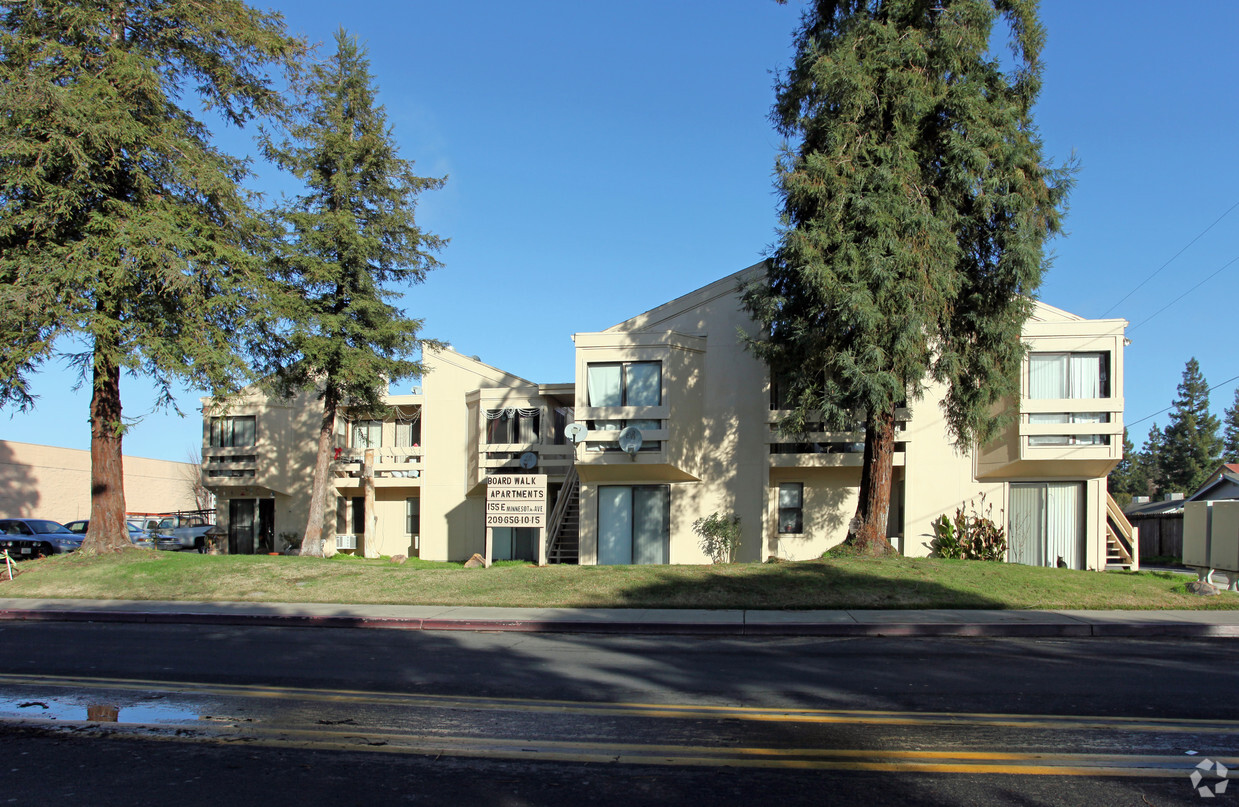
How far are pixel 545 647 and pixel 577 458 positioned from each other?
1129 centimetres

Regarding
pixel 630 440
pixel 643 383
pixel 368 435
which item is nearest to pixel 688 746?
pixel 630 440

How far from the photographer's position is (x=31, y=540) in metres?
28.3

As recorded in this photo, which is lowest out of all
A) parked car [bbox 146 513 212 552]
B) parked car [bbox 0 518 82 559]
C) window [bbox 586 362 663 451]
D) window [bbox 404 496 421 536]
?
parked car [bbox 146 513 212 552]

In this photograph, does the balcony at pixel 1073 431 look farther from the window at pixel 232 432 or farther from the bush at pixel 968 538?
the window at pixel 232 432

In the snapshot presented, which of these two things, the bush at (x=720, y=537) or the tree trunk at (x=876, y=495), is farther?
the bush at (x=720, y=537)

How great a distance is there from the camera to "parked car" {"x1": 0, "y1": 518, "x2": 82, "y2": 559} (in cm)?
2825

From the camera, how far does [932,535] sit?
22484 mm

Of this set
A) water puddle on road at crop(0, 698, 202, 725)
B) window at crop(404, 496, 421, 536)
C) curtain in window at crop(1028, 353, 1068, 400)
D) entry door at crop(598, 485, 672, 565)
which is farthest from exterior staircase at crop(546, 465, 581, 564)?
water puddle on road at crop(0, 698, 202, 725)

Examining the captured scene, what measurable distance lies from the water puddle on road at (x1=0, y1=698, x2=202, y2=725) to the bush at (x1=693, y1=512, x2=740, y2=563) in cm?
1624

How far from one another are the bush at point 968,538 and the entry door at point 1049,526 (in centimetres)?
77

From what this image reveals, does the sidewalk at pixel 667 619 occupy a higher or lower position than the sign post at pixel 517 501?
lower

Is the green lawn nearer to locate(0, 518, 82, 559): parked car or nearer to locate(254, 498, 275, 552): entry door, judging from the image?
locate(0, 518, 82, 559): parked car

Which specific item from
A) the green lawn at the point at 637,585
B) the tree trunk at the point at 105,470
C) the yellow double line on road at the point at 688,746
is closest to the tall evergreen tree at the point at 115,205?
the tree trunk at the point at 105,470

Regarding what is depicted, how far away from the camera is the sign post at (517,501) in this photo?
20.6 m
